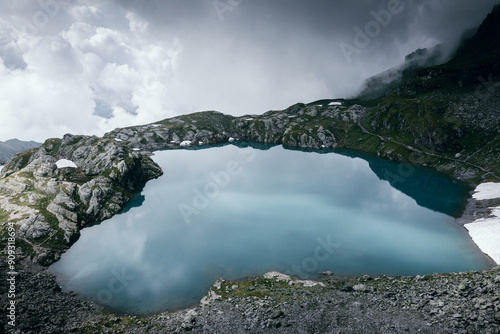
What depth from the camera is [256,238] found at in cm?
4853

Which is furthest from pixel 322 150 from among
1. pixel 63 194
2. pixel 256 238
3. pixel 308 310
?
pixel 308 310

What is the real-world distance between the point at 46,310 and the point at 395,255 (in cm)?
5521

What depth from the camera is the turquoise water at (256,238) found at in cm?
3759

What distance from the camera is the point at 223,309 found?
27438 mm

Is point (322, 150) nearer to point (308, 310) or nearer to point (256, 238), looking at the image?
point (256, 238)

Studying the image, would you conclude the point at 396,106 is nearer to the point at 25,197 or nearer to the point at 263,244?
the point at 263,244

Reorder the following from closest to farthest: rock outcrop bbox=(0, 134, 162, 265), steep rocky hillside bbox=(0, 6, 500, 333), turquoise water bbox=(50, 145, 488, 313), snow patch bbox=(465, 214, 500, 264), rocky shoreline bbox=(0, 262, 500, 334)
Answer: rocky shoreline bbox=(0, 262, 500, 334), steep rocky hillside bbox=(0, 6, 500, 333), turquoise water bbox=(50, 145, 488, 313), snow patch bbox=(465, 214, 500, 264), rock outcrop bbox=(0, 134, 162, 265)

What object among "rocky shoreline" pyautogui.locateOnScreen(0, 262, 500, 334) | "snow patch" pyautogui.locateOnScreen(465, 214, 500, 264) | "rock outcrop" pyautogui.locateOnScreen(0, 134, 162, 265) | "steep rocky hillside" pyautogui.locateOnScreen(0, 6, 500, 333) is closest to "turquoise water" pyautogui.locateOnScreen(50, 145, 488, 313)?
"snow patch" pyautogui.locateOnScreen(465, 214, 500, 264)

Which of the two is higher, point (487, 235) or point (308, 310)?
point (487, 235)

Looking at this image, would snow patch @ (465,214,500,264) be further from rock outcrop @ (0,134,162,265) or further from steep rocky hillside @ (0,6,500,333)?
rock outcrop @ (0,134,162,265)

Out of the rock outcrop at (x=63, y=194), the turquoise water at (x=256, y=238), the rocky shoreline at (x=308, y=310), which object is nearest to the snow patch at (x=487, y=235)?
the turquoise water at (x=256, y=238)

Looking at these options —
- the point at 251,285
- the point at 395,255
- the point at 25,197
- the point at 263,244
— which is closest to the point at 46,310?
the point at 251,285

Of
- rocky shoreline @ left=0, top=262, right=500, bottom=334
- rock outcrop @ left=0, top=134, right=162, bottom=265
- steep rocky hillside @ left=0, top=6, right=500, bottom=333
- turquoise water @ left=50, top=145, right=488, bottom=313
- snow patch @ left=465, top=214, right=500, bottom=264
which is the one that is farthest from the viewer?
rock outcrop @ left=0, top=134, right=162, bottom=265

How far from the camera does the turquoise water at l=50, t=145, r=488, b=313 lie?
37594mm
